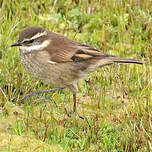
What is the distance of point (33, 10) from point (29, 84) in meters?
2.58

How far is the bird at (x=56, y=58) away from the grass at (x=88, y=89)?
1.17ft

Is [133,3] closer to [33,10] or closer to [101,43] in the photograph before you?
[101,43]

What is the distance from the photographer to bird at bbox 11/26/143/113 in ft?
20.4

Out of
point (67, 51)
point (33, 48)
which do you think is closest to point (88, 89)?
point (67, 51)

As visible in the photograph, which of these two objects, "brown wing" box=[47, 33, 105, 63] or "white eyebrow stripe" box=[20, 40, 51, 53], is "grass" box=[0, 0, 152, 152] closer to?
"white eyebrow stripe" box=[20, 40, 51, 53]

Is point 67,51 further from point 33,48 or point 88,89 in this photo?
point 88,89

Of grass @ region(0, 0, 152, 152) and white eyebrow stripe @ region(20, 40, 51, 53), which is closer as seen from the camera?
grass @ region(0, 0, 152, 152)

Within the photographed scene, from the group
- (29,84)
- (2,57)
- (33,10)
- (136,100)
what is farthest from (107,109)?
(33,10)

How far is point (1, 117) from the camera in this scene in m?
6.02

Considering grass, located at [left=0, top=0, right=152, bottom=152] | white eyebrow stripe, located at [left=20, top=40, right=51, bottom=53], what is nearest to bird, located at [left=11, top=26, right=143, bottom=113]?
white eyebrow stripe, located at [left=20, top=40, right=51, bottom=53]

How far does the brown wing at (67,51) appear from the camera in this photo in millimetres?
6305

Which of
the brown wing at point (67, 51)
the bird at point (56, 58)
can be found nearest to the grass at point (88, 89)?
the bird at point (56, 58)

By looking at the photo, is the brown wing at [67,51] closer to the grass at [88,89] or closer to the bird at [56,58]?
the bird at [56,58]

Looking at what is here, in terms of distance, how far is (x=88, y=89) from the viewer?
6938mm
